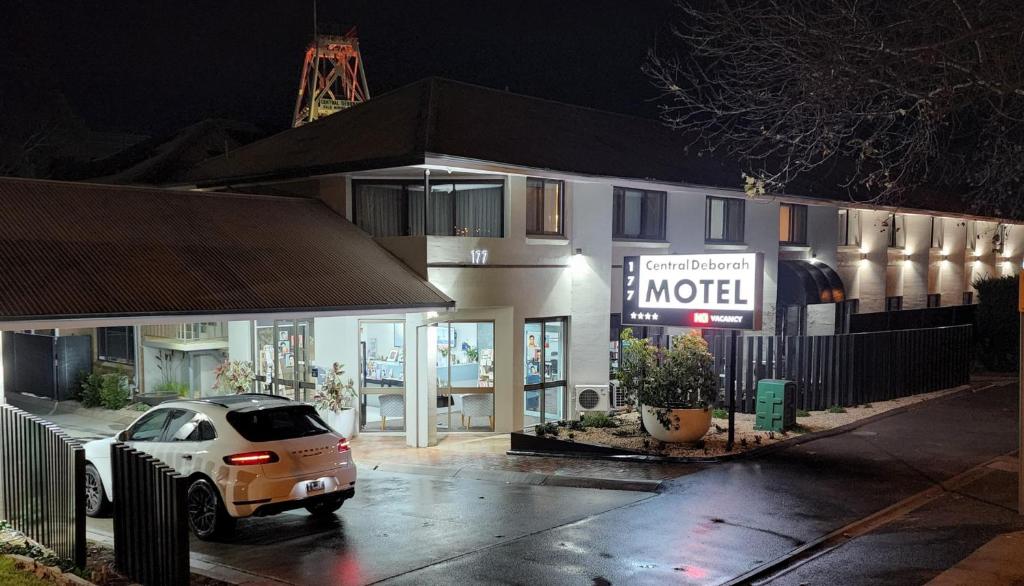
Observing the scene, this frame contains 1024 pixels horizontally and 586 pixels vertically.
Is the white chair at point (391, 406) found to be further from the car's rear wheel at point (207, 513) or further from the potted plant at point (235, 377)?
the car's rear wheel at point (207, 513)

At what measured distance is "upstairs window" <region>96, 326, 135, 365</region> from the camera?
73.4 feet

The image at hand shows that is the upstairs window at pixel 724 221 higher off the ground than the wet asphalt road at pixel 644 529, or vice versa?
the upstairs window at pixel 724 221

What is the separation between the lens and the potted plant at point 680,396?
15.9 meters

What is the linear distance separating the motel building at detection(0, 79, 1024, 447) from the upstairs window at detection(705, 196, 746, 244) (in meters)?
0.07

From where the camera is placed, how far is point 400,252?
714 inches

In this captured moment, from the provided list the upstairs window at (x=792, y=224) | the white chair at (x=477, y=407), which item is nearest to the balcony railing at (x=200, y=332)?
the white chair at (x=477, y=407)

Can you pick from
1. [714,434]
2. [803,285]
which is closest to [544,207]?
[714,434]

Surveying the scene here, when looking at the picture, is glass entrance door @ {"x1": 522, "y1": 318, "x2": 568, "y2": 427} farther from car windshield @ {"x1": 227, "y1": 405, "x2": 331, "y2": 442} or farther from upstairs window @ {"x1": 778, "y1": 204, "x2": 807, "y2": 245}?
upstairs window @ {"x1": 778, "y1": 204, "x2": 807, "y2": 245}

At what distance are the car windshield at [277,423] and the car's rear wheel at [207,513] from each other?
0.76m

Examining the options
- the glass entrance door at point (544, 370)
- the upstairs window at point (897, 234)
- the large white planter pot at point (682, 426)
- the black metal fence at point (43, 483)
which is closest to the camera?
the black metal fence at point (43, 483)

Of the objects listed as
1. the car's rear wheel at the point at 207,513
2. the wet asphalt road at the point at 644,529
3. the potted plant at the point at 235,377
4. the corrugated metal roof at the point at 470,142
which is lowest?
the wet asphalt road at the point at 644,529

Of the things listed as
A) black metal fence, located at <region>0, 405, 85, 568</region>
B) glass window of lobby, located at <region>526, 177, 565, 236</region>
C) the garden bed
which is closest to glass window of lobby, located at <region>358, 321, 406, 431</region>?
the garden bed

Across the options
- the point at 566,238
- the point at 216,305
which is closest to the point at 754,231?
the point at 566,238

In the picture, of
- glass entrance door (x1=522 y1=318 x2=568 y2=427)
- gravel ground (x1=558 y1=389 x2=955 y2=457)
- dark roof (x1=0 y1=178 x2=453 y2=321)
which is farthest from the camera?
glass entrance door (x1=522 y1=318 x2=568 y2=427)
